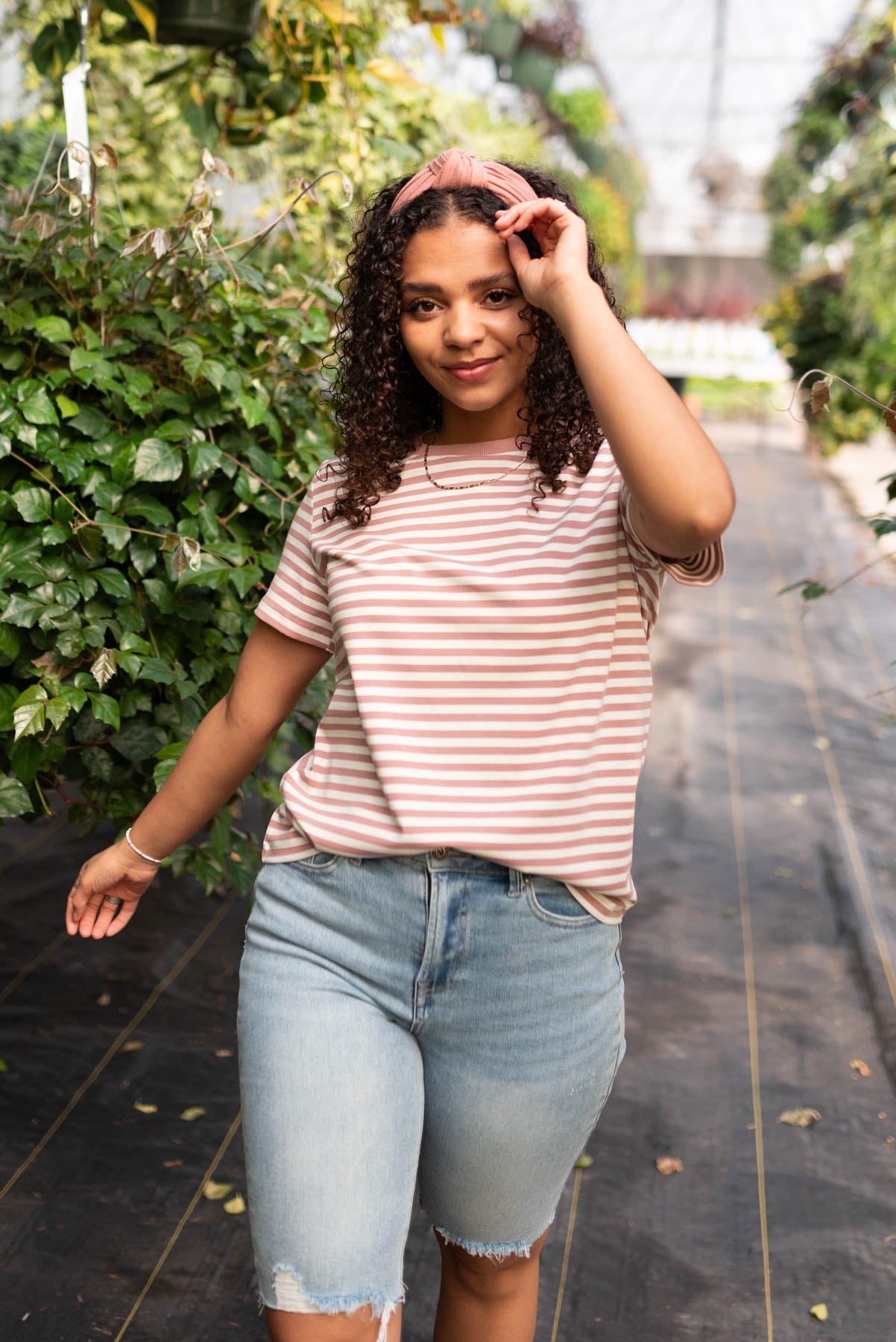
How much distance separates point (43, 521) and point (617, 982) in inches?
39.7

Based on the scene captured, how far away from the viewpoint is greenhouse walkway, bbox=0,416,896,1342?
2000mm

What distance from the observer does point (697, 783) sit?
4.36m

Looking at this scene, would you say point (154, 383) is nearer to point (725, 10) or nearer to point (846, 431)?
point (846, 431)

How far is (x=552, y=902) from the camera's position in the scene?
3.93 ft

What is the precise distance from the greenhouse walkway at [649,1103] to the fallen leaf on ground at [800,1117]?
0.05ft

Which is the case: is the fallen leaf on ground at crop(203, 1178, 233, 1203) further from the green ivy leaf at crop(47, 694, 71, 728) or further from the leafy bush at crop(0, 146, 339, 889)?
the green ivy leaf at crop(47, 694, 71, 728)

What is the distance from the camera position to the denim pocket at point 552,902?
3.91 ft

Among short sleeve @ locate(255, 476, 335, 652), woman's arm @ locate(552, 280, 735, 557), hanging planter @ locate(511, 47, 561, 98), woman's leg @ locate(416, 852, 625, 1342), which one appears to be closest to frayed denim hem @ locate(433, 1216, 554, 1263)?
woman's leg @ locate(416, 852, 625, 1342)

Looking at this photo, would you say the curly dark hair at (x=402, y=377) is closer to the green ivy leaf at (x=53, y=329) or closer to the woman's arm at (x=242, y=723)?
the woman's arm at (x=242, y=723)

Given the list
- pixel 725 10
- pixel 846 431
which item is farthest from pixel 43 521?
pixel 725 10

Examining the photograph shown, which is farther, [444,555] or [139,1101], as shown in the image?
[139,1101]

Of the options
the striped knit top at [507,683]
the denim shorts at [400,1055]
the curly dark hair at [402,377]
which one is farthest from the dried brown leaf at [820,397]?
the denim shorts at [400,1055]

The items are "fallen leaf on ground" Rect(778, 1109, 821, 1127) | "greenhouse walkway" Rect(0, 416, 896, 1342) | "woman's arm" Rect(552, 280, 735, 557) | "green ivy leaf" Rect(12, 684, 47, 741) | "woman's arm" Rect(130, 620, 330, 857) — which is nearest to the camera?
"woman's arm" Rect(552, 280, 735, 557)

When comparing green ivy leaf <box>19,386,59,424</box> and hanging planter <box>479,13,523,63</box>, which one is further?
hanging planter <box>479,13,523,63</box>
